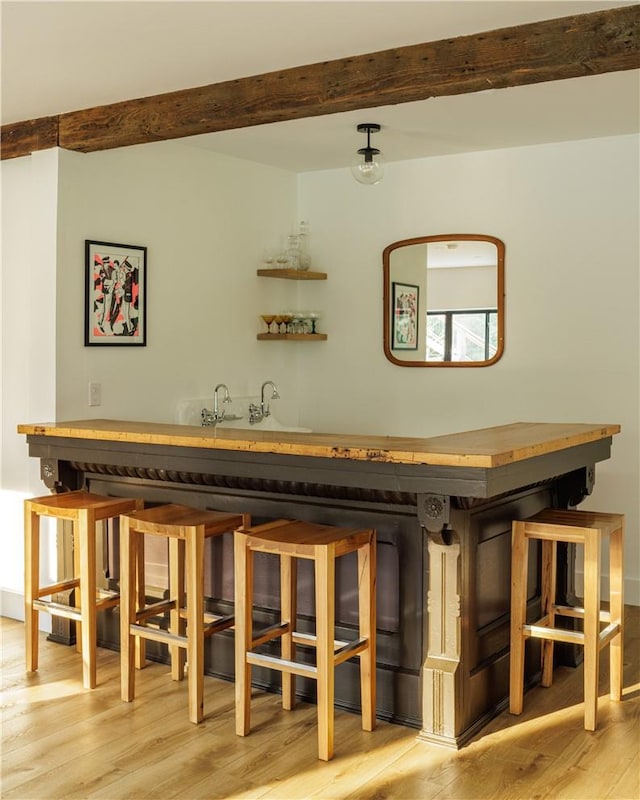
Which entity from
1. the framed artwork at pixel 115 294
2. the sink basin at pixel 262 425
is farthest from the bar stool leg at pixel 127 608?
the sink basin at pixel 262 425

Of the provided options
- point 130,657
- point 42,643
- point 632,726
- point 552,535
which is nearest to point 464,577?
point 552,535

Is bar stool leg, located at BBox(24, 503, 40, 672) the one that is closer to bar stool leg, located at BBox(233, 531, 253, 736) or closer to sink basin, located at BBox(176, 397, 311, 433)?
bar stool leg, located at BBox(233, 531, 253, 736)

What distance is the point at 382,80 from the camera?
3.29 metres

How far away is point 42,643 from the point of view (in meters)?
4.21

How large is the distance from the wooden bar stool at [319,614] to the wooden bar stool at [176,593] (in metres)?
0.17

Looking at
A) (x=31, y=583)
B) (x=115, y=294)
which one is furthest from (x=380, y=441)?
(x=115, y=294)

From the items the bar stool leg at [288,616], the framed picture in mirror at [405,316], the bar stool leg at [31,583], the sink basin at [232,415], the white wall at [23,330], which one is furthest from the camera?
the framed picture in mirror at [405,316]

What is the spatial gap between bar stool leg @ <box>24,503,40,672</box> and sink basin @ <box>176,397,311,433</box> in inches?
50.0

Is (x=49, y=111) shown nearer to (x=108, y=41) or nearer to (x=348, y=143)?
(x=108, y=41)

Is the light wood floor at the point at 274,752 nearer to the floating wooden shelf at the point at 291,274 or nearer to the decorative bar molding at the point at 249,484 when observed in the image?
the decorative bar molding at the point at 249,484

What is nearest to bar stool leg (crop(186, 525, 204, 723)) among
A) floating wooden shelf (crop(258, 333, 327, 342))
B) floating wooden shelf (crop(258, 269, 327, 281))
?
floating wooden shelf (crop(258, 333, 327, 342))

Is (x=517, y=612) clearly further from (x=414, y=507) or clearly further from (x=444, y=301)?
(x=444, y=301)

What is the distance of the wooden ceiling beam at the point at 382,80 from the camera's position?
2.92 metres

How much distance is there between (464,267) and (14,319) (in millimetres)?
2488
